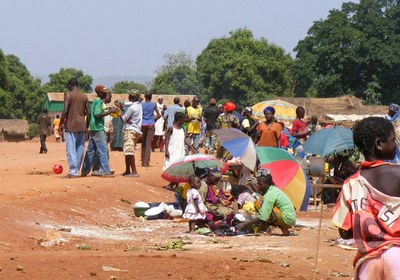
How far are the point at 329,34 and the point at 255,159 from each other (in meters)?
51.8

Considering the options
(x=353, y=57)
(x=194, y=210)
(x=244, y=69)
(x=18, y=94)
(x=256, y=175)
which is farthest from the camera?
(x=18, y=94)

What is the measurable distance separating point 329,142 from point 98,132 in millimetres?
4299

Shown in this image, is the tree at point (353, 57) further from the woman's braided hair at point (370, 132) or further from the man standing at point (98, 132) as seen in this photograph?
the woman's braided hair at point (370, 132)

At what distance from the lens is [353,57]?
210ft

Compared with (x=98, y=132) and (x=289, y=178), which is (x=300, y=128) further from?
(x=289, y=178)

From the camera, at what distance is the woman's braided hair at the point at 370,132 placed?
5.70 metres

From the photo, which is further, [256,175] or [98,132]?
[98,132]

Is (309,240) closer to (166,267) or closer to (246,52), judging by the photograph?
(166,267)

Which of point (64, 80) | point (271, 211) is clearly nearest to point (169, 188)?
point (271, 211)

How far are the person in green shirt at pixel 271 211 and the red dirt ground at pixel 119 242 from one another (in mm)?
225

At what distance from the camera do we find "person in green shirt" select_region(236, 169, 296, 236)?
508 inches

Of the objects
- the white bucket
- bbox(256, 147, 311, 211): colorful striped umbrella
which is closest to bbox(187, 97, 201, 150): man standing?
the white bucket

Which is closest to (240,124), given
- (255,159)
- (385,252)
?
(255,159)

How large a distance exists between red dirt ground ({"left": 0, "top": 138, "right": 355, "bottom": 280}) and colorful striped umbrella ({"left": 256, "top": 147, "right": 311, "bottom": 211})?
1.44 ft
